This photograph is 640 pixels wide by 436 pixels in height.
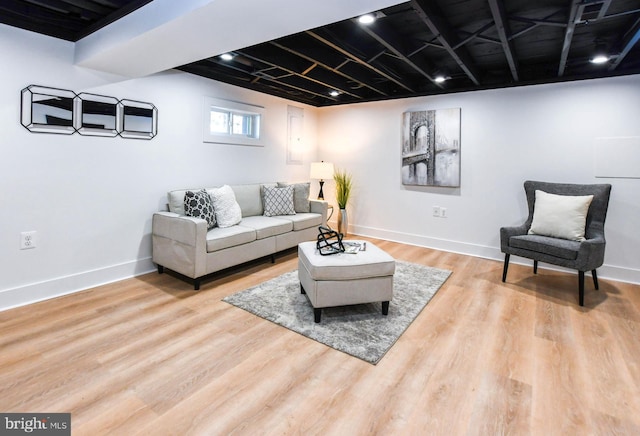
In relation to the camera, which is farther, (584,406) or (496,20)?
(496,20)

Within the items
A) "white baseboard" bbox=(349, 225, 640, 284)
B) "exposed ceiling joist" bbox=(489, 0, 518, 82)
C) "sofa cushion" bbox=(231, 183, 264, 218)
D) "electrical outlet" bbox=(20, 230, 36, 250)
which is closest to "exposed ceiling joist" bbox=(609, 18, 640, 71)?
"exposed ceiling joist" bbox=(489, 0, 518, 82)

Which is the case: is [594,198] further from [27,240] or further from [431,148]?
[27,240]

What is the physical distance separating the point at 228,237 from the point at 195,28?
1.92m

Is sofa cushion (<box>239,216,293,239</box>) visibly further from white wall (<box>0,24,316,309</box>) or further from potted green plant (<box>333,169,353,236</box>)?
potted green plant (<box>333,169,353,236</box>)

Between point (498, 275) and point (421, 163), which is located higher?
point (421, 163)

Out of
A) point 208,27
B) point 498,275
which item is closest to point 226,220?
point 208,27

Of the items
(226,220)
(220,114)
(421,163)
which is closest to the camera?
(226,220)

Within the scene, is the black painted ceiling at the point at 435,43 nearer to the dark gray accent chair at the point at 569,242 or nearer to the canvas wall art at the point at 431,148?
the canvas wall art at the point at 431,148

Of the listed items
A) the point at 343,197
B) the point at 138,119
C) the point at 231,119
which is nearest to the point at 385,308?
the point at 343,197

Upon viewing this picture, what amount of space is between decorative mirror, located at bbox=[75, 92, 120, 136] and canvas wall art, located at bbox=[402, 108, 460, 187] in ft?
12.2

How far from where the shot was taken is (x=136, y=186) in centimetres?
351

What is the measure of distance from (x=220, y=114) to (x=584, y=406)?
14.6 feet

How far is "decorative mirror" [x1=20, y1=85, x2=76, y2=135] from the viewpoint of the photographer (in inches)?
108

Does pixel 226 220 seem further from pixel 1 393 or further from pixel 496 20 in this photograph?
pixel 496 20
